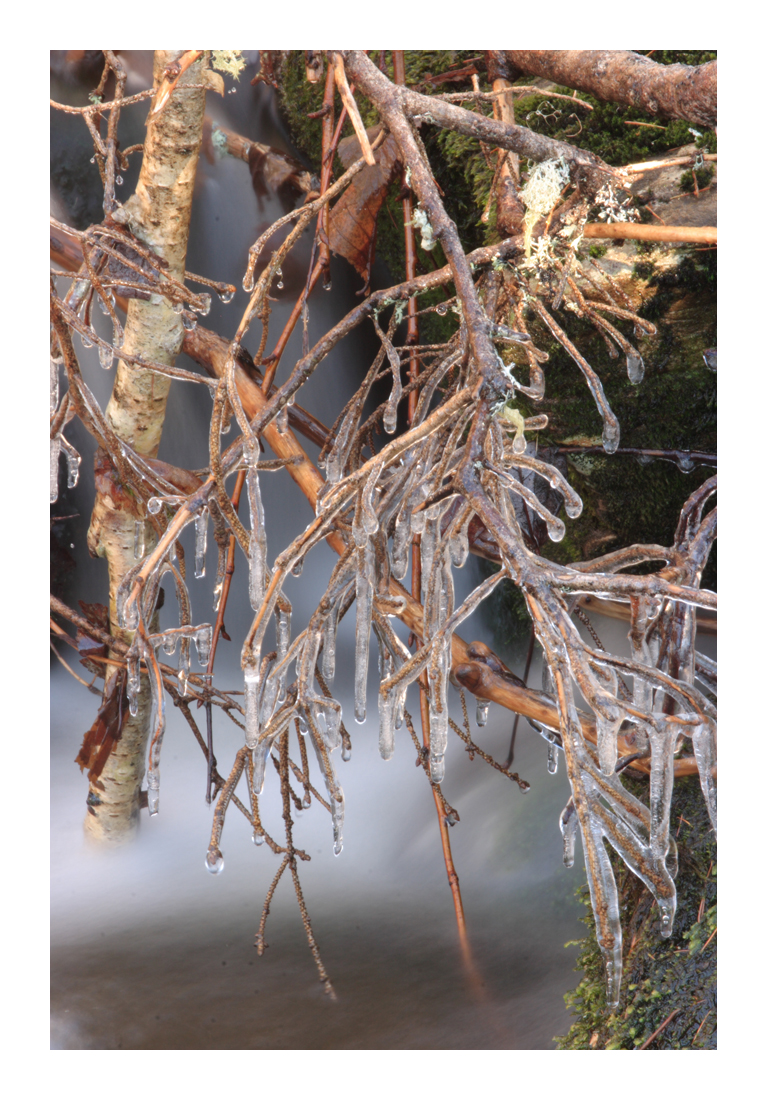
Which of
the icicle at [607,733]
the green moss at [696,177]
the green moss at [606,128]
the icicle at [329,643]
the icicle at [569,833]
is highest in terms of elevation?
the green moss at [606,128]

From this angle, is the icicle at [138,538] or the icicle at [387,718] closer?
the icicle at [387,718]

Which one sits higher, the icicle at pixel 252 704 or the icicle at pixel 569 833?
the icicle at pixel 252 704

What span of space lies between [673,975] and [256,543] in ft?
2.30

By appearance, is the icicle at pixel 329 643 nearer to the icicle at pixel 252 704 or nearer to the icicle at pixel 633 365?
the icicle at pixel 252 704

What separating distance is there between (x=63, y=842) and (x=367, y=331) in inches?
35.0

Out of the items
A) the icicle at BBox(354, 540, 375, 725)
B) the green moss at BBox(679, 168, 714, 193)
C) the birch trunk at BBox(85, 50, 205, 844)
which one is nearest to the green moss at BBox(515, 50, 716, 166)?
the green moss at BBox(679, 168, 714, 193)

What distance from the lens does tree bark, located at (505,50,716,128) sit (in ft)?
2.38

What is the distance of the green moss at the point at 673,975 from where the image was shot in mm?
795

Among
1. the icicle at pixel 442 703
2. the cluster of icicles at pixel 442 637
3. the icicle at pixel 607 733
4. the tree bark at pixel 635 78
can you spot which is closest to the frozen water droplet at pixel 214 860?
the cluster of icicles at pixel 442 637

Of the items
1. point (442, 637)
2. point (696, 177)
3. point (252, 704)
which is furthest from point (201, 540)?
point (696, 177)

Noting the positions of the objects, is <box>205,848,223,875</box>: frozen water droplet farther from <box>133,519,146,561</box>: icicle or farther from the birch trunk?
<box>133,519,146,561</box>: icicle

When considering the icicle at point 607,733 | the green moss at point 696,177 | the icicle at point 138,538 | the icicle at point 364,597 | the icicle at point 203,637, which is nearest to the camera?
the icicle at point 607,733

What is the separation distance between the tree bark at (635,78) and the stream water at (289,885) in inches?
16.3
